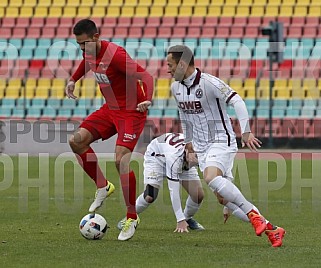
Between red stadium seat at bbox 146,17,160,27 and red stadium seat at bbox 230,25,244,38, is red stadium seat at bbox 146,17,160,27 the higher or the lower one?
the higher one

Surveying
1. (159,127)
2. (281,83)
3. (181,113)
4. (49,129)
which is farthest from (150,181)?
(281,83)

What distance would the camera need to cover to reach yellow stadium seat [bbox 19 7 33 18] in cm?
2897

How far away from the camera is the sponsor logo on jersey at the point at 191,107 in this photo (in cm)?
859

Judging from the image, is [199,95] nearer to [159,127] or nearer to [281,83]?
[159,127]

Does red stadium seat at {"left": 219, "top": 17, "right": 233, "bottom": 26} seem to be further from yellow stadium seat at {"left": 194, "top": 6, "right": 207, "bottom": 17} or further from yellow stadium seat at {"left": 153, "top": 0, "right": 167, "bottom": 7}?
yellow stadium seat at {"left": 153, "top": 0, "right": 167, "bottom": 7}

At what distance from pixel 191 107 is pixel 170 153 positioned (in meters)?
1.32

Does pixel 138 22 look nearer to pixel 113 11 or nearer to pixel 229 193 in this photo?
pixel 113 11

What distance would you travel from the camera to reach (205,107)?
862cm

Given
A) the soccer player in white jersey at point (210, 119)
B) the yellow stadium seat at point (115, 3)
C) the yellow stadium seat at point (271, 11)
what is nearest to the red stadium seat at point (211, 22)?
the yellow stadium seat at point (271, 11)

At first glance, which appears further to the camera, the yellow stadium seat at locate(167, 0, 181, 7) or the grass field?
the yellow stadium seat at locate(167, 0, 181, 7)

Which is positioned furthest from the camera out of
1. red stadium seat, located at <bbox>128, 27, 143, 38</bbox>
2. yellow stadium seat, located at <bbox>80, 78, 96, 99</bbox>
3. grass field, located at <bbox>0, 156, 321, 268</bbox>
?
red stadium seat, located at <bbox>128, 27, 143, 38</bbox>

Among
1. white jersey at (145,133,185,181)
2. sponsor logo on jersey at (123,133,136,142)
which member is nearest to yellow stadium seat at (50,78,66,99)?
white jersey at (145,133,185,181)

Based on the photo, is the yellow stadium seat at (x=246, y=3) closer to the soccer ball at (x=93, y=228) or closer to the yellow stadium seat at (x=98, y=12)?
the yellow stadium seat at (x=98, y=12)

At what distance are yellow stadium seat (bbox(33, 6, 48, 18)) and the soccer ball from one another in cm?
2076
